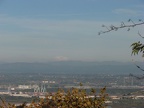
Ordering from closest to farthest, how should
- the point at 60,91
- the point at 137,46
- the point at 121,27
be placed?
the point at 121,27 < the point at 137,46 < the point at 60,91

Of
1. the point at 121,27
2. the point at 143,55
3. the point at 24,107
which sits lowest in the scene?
the point at 24,107

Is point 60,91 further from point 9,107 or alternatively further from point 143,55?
point 143,55

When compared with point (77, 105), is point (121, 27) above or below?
above

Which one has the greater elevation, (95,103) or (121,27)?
(121,27)

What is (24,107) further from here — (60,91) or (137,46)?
(137,46)

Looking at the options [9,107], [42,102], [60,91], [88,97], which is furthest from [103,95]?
[9,107]

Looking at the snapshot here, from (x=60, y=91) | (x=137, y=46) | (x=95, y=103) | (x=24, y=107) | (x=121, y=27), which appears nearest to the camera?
(x=121, y=27)

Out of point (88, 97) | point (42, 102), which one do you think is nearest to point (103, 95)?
point (88, 97)

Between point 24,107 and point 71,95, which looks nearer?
point 71,95

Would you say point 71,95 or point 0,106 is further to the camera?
point 0,106
